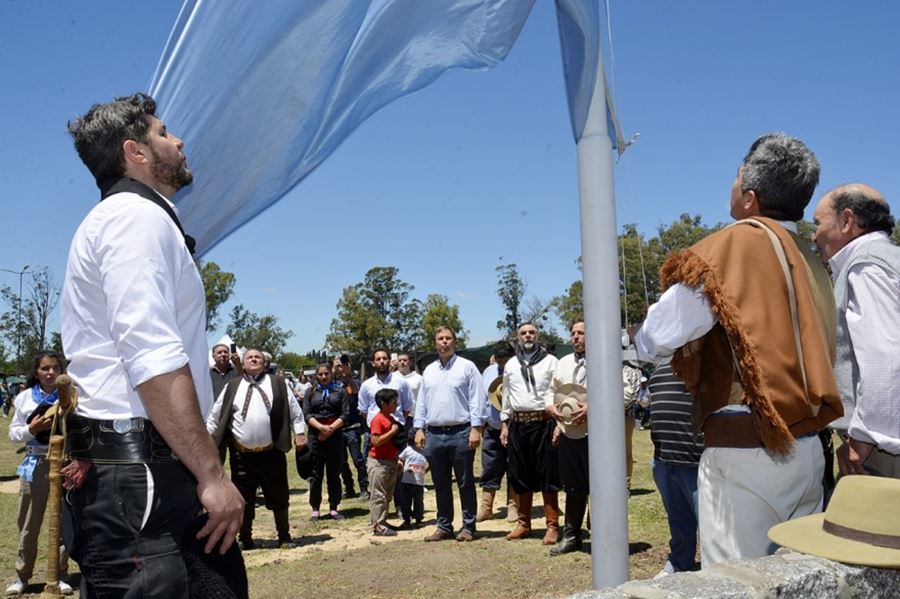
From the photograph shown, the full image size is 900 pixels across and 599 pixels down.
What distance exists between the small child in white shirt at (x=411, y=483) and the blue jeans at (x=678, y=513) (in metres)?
4.12

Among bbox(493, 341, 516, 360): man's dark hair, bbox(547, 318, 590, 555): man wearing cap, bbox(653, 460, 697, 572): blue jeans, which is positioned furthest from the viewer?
bbox(493, 341, 516, 360): man's dark hair

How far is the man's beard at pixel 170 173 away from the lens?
7.58 ft

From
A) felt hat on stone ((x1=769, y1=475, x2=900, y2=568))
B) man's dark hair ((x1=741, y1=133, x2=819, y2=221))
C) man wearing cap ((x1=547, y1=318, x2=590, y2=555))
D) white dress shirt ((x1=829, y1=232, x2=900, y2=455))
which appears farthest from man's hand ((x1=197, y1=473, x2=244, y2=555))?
man wearing cap ((x1=547, y1=318, x2=590, y2=555))

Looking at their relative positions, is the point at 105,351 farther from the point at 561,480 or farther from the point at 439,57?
the point at 561,480

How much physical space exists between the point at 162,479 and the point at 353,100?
1.58 m

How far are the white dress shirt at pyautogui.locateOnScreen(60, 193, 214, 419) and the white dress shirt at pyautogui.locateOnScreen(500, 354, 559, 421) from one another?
20.0 ft

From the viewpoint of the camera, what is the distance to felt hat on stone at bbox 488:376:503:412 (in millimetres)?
9705

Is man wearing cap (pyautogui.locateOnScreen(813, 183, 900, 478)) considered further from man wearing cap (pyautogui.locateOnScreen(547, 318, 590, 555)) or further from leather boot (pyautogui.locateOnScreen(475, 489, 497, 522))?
leather boot (pyautogui.locateOnScreen(475, 489, 497, 522))

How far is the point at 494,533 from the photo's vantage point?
8539mm

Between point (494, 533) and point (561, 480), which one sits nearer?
point (561, 480)

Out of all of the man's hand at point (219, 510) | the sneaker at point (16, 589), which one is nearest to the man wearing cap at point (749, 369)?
the man's hand at point (219, 510)

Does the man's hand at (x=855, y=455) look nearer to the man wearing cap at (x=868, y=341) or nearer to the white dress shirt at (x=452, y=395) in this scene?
the man wearing cap at (x=868, y=341)

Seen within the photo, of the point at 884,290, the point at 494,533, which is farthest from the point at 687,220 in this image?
the point at 884,290

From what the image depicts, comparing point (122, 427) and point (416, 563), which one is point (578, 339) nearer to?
point (416, 563)
